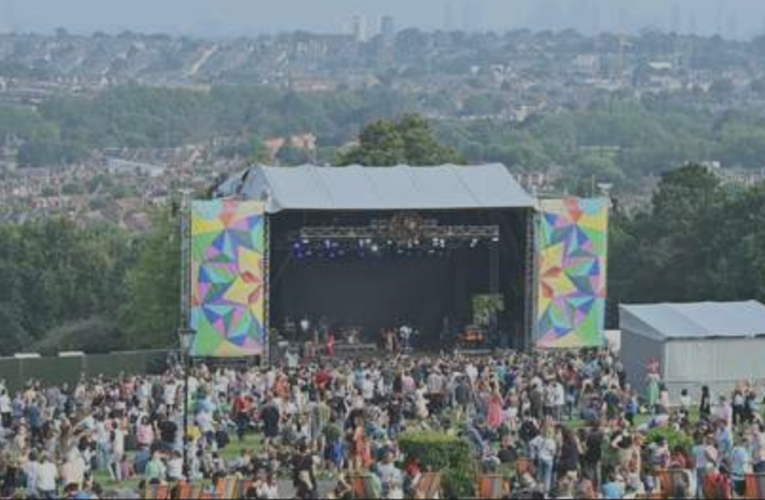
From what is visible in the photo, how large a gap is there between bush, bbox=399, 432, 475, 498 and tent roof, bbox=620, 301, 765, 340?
7.96 m

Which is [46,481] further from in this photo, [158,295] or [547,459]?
[158,295]

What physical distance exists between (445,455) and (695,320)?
30.4 feet

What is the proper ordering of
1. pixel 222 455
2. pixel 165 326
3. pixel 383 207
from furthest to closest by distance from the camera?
pixel 165 326, pixel 383 207, pixel 222 455

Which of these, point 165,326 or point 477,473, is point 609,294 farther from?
point 477,473

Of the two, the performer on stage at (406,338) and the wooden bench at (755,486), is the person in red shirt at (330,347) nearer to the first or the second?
the performer on stage at (406,338)

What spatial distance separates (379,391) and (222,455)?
154 inches

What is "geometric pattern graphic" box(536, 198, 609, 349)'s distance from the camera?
1403 inches

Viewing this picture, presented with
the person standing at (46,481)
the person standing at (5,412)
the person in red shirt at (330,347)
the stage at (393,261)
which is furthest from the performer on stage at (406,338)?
the person standing at (46,481)

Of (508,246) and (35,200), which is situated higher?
(35,200)

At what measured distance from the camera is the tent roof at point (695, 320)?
103 feet

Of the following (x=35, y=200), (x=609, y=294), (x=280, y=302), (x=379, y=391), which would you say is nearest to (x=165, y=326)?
(x=609, y=294)

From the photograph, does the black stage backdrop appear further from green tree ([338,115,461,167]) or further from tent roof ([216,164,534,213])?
green tree ([338,115,461,167])

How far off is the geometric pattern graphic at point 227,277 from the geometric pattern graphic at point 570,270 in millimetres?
4099

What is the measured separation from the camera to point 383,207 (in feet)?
115
